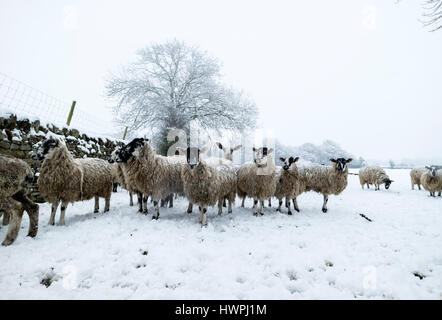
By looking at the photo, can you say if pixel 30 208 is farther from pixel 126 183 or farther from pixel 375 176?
pixel 375 176

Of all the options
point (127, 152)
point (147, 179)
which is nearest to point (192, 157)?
point (147, 179)

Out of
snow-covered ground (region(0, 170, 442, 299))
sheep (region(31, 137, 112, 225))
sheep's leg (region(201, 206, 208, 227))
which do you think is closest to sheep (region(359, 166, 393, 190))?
snow-covered ground (region(0, 170, 442, 299))

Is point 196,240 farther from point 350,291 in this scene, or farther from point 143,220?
point 350,291

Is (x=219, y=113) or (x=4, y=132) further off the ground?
(x=219, y=113)

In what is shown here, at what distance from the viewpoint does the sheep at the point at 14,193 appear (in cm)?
354

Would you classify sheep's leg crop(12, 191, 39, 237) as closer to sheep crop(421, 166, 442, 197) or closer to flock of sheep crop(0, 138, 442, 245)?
flock of sheep crop(0, 138, 442, 245)

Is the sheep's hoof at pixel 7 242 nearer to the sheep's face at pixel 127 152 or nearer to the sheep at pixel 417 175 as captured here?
the sheep's face at pixel 127 152

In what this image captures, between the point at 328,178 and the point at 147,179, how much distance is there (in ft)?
20.7

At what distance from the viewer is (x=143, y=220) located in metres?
5.50

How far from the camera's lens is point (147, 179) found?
19.8 feet

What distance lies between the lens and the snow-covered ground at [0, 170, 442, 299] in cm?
269

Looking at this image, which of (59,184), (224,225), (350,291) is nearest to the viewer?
(350,291)
